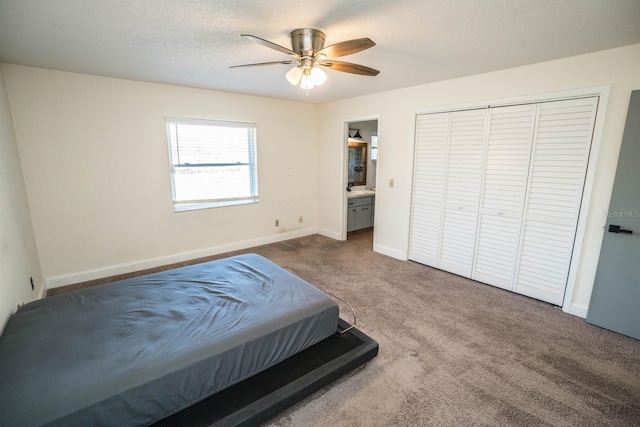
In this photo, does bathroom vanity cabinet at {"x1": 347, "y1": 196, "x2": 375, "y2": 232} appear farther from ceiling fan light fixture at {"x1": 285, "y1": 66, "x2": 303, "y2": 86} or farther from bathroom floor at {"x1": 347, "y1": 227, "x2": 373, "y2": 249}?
ceiling fan light fixture at {"x1": 285, "y1": 66, "x2": 303, "y2": 86}

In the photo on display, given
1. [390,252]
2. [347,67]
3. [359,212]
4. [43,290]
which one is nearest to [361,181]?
[359,212]

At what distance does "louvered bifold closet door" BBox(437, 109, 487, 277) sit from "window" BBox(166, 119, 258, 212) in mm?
2912

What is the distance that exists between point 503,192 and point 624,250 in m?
1.08

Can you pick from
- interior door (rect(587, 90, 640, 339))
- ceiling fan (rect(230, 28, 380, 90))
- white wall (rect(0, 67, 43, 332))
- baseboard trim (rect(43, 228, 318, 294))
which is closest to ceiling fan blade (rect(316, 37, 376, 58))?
ceiling fan (rect(230, 28, 380, 90))

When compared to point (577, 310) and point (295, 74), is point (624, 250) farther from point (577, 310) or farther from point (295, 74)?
point (295, 74)

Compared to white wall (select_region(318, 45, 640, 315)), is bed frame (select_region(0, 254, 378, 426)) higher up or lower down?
lower down

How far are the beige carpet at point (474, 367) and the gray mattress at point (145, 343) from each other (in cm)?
47

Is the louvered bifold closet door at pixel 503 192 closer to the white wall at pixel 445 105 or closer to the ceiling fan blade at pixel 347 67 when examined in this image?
the white wall at pixel 445 105

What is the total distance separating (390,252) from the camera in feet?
14.4

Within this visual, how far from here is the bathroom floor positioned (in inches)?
198

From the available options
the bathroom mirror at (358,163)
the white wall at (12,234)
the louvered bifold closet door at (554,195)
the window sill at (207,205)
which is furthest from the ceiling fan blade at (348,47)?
the bathroom mirror at (358,163)

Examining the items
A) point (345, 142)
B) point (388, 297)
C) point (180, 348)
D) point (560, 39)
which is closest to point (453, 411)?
point (388, 297)

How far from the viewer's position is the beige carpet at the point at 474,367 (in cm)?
170

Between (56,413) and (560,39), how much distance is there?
149 inches
